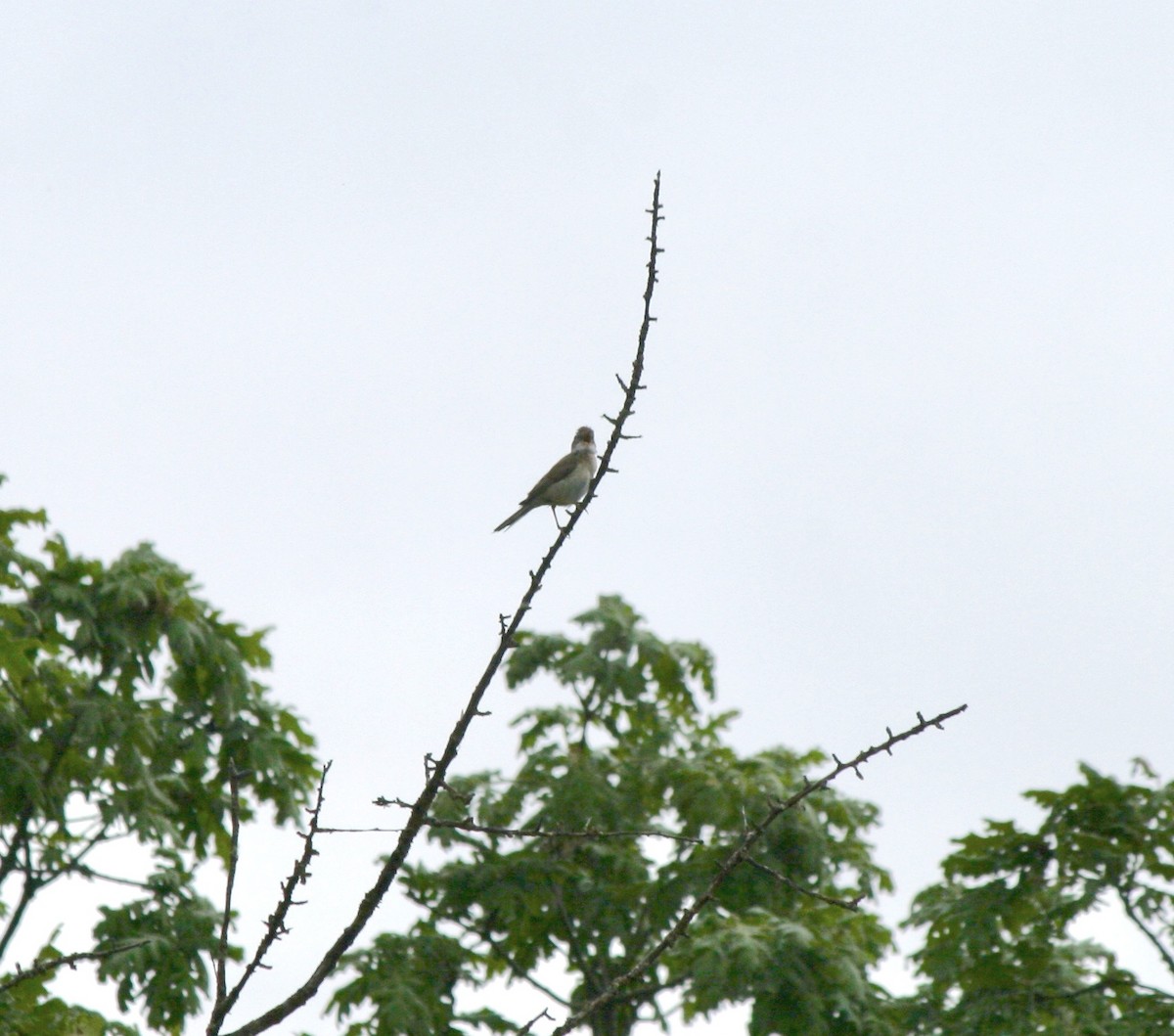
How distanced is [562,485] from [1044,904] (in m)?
4.44

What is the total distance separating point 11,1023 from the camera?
6199 millimetres

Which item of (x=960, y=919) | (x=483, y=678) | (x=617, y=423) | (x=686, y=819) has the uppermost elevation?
(x=686, y=819)

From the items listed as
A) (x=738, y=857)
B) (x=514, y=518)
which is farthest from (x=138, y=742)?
(x=738, y=857)

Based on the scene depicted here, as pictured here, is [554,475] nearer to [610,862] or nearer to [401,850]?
[610,862]

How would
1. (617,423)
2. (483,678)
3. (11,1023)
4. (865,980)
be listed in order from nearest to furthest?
(483,678) → (617,423) → (11,1023) → (865,980)

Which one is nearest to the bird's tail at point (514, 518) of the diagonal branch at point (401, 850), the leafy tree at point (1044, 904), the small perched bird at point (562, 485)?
the small perched bird at point (562, 485)

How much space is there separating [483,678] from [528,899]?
8.31 meters

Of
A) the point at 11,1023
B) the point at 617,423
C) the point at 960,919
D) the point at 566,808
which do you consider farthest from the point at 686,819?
the point at 617,423

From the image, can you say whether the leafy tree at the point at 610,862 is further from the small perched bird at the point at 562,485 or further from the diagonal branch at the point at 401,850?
the diagonal branch at the point at 401,850

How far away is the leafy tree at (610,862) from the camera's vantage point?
10.7 meters

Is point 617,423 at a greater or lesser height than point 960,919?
lesser

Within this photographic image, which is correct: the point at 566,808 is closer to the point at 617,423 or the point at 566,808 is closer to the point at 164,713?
the point at 164,713

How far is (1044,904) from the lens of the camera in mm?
8680

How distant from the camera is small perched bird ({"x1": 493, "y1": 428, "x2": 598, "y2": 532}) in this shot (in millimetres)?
11391
